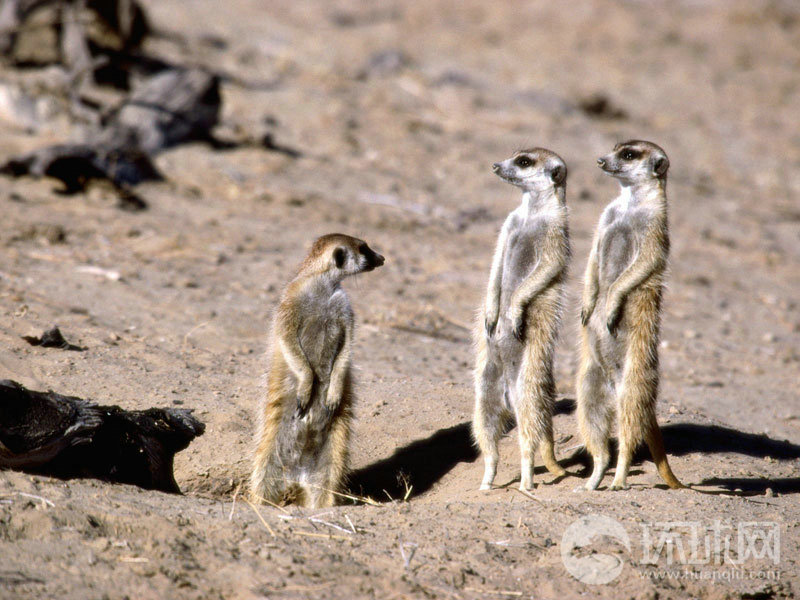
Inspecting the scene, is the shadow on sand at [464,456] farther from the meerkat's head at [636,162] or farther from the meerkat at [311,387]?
the meerkat's head at [636,162]

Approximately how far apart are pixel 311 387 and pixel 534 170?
1.44 metres

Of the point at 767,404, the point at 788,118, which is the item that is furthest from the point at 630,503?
the point at 788,118

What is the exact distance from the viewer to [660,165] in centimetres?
410

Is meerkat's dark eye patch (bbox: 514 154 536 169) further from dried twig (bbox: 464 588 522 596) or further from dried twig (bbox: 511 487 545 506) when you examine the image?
dried twig (bbox: 464 588 522 596)

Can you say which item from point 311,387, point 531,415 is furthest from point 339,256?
point 531,415

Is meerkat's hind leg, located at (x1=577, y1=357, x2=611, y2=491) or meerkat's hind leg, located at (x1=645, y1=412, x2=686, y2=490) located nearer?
meerkat's hind leg, located at (x1=645, y1=412, x2=686, y2=490)

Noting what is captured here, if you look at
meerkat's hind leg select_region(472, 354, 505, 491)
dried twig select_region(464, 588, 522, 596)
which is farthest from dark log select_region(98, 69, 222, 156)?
dried twig select_region(464, 588, 522, 596)

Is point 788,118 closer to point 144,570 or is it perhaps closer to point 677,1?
point 677,1

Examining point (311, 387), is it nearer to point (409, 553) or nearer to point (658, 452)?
point (409, 553)

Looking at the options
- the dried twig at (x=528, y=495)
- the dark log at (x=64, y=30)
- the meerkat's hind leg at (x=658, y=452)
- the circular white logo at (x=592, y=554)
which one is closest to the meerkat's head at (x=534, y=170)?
the meerkat's hind leg at (x=658, y=452)

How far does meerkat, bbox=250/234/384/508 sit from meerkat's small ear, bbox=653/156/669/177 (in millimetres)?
1337

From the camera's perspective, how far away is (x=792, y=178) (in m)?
11.7

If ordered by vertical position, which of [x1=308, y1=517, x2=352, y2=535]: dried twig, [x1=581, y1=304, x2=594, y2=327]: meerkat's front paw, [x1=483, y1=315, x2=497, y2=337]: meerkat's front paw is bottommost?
[x1=308, y1=517, x2=352, y2=535]: dried twig

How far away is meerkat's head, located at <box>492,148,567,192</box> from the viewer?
164 inches
